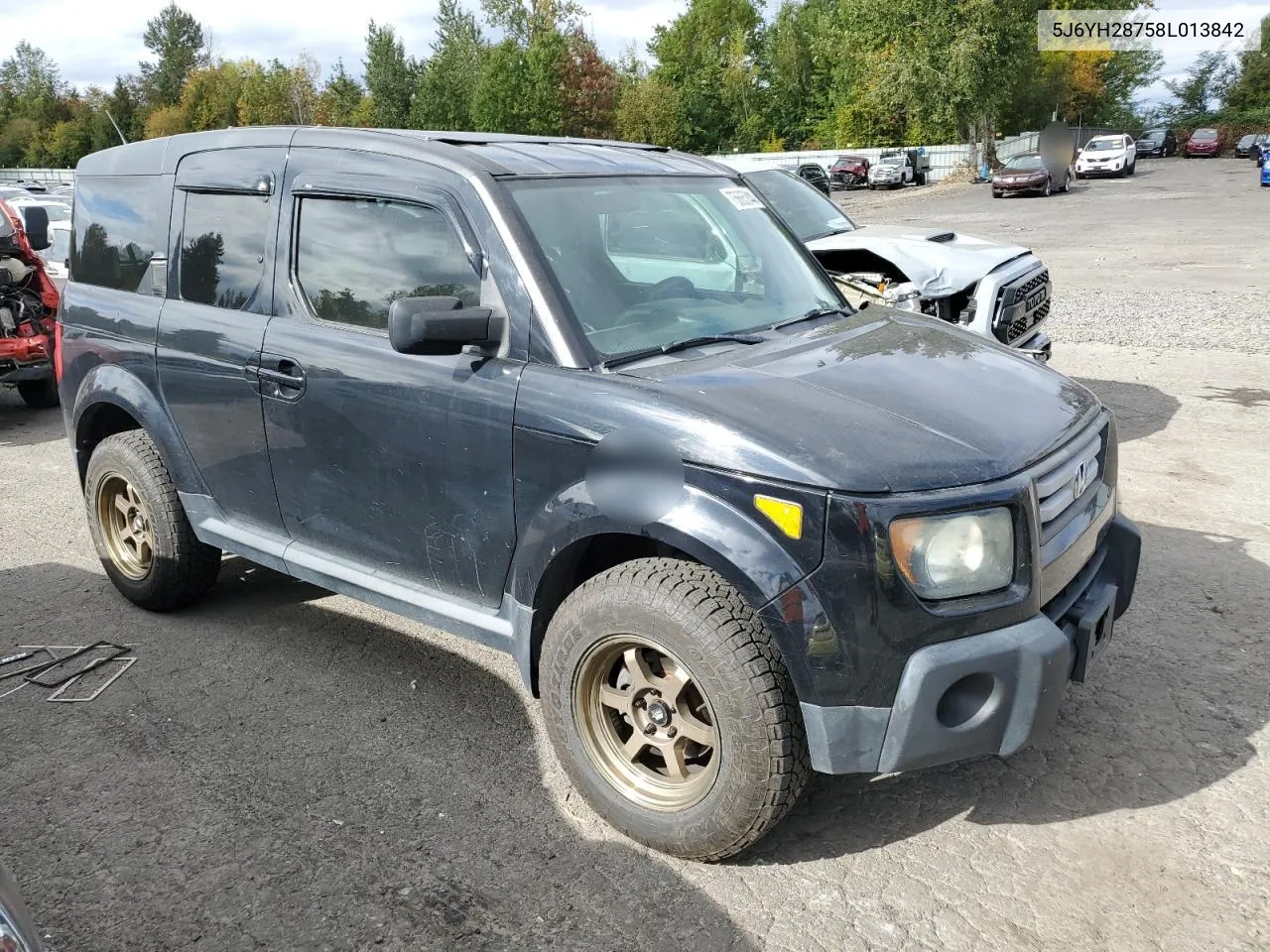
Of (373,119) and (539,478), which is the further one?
(373,119)

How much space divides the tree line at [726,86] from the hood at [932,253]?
4224cm

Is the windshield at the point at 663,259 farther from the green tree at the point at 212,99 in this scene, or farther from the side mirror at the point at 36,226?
the green tree at the point at 212,99

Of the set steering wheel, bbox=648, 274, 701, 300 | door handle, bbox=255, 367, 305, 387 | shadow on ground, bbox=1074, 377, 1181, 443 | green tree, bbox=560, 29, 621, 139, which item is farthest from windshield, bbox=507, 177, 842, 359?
green tree, bbox=560, 29, 621, 139

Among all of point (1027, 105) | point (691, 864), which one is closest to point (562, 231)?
point (691, 864)

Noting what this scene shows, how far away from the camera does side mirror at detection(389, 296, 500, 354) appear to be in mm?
3158

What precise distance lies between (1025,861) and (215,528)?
326 centimetres

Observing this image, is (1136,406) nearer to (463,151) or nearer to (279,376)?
(463,151)

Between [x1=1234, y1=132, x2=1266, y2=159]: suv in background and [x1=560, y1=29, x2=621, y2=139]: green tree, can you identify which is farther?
[x1=560, y1=29, x2=621, y2=139]: green tree

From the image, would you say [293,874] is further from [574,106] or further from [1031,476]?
[574,106]

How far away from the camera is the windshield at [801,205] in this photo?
8.39 metres

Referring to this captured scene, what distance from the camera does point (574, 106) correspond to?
61.5 metres

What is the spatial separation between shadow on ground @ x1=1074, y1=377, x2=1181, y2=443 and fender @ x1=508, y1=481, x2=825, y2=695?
208 inches

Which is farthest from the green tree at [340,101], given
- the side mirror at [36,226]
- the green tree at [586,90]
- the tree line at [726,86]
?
the side mirror at [36,226]

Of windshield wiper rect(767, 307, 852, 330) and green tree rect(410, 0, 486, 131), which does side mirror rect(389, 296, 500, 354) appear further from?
green tree rect(410, 0, 486, 131)
